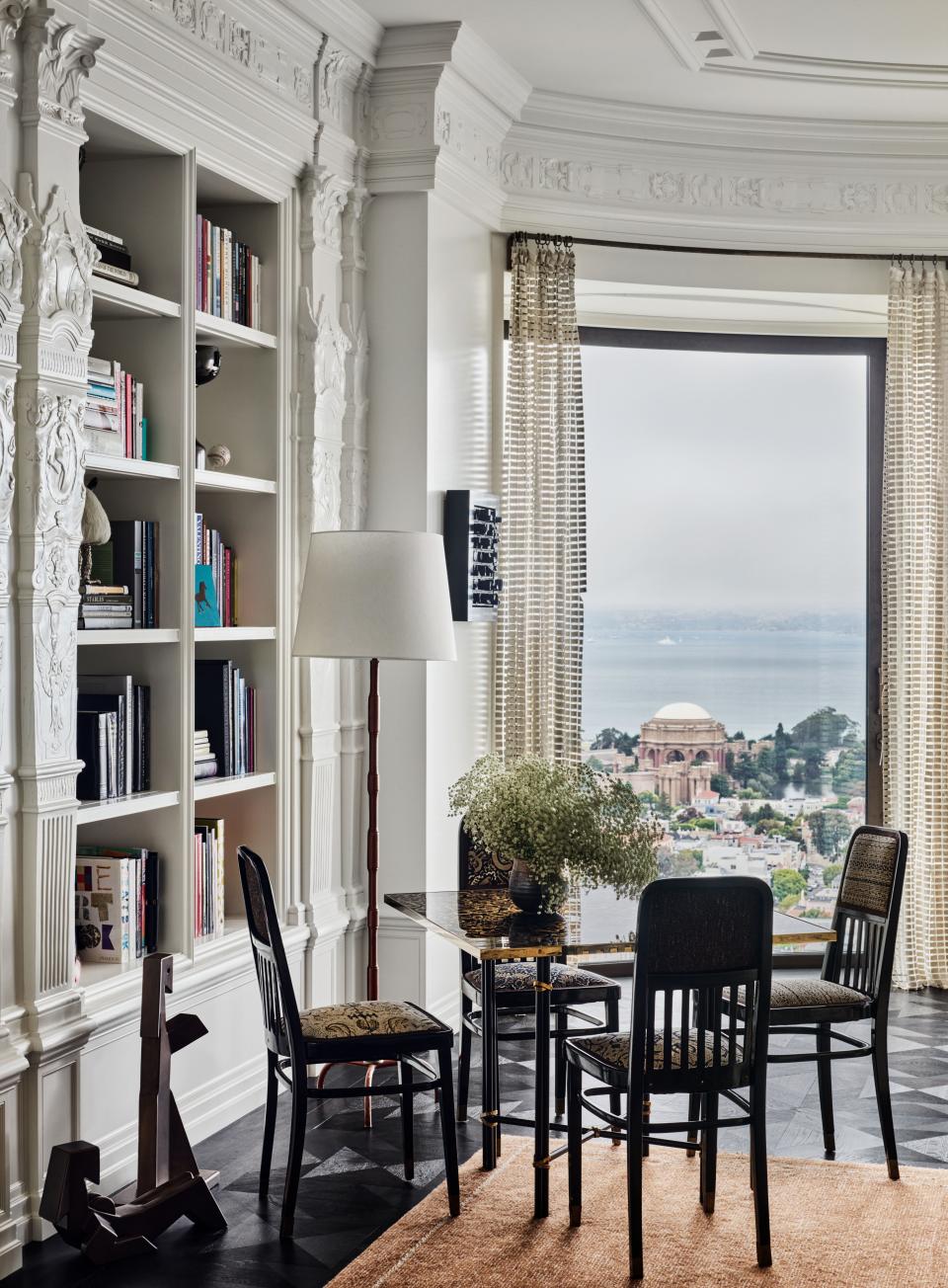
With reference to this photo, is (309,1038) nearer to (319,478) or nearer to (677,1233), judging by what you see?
(677,1233)

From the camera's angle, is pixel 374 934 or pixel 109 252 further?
pixel 374 934

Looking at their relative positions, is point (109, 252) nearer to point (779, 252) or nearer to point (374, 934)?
point (374, 934)

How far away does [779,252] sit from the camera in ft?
19.5

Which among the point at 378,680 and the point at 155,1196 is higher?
the point at 378,680

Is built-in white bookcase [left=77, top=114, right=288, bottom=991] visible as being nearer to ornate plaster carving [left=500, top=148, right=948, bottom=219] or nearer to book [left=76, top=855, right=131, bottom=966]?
book [left=76, top=855, right=131, bottom=966]

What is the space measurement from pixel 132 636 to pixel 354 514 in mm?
1303

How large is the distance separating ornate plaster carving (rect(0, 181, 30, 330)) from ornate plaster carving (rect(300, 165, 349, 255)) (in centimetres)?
151

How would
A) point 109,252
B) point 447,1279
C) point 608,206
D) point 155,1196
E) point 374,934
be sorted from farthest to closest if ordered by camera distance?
1. point 608,206
2. point 374,934
3. point 109,252
4. point 155,1196
5. point 447,1279

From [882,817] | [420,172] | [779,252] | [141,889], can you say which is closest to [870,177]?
Answer: [779,252]

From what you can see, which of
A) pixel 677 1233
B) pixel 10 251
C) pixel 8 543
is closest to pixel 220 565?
pixel 8 543

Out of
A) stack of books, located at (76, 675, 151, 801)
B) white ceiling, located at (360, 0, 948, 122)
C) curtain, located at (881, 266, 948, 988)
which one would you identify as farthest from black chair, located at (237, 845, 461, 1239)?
curtain, located at (881, 266, 948, 988)

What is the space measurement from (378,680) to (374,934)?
3.14ft

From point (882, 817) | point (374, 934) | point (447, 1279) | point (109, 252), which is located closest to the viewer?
point (447, 1279)

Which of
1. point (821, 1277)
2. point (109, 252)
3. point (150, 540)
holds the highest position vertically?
point (109, 252)
